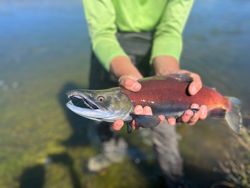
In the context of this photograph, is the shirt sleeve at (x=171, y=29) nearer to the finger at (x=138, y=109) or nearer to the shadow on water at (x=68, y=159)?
the finger at (x=138, y=109)

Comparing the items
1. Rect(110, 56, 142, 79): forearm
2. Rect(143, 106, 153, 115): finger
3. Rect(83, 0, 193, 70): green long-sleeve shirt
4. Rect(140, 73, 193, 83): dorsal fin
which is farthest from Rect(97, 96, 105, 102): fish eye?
Rect(83, 0, 193, 70): green long-sleeve shirt

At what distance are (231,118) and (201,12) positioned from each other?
7444 mm

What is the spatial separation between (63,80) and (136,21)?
3.43 metres

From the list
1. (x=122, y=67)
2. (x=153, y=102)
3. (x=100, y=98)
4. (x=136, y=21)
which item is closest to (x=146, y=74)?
(x=136, y=21)

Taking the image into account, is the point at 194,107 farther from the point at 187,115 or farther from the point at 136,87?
the point at 136,87

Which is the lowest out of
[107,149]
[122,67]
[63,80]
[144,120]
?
[63,80]

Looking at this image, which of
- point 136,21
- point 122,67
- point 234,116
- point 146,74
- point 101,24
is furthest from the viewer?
point 146,74

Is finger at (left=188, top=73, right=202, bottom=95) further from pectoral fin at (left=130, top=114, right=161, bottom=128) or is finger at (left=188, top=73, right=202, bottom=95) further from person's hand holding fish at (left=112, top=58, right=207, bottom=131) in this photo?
pectoral fin at (left=130, top=114, right=161, bottom=128)

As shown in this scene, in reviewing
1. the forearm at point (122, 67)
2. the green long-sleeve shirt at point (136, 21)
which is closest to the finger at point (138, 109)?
the forearm at point (122, 67)

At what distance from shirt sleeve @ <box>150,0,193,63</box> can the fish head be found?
1.36 metres

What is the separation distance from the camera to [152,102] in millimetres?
2695

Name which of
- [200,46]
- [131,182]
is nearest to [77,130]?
[131,182]

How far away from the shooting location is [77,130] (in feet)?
18.7

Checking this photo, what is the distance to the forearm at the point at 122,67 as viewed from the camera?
10.9 feet
